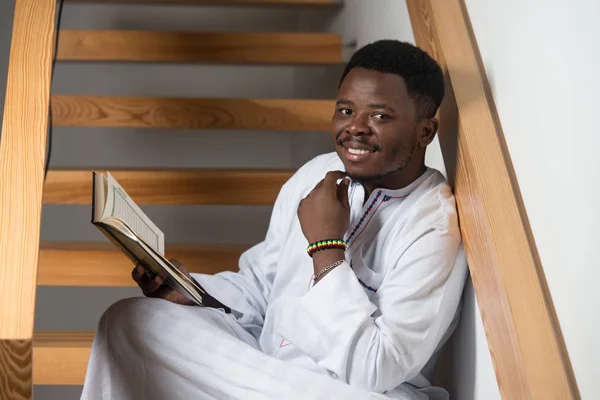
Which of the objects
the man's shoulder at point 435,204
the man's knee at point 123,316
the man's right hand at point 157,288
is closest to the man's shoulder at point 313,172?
the man's shoulder at point 435,204

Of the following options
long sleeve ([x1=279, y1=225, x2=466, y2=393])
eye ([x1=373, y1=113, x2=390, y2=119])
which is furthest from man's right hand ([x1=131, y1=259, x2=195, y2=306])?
eye ([x1=373, y1=113, x2=390, y2=119])

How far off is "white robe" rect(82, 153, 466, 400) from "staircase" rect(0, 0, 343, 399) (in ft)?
1.31

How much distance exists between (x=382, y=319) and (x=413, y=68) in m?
0.47

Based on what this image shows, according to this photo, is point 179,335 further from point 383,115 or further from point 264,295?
point 383,115

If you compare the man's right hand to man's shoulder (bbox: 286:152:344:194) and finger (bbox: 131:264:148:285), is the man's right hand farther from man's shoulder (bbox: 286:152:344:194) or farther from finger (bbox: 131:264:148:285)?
man's shoulder (bbox: 286:152:344:194)

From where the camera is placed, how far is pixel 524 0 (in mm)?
1286

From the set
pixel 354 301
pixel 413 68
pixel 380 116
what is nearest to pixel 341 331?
pixel 354 301

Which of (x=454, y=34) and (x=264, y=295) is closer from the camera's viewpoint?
(x=454, y=34)

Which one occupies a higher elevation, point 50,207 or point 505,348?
point 50,207

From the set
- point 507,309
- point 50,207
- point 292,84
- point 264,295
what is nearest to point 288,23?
point 292,84

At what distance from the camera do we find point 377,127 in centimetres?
148

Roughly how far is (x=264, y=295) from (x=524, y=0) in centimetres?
85

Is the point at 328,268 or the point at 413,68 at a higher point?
the point at 413,68

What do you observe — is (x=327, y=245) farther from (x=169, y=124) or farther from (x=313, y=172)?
(x=169, y=124)
